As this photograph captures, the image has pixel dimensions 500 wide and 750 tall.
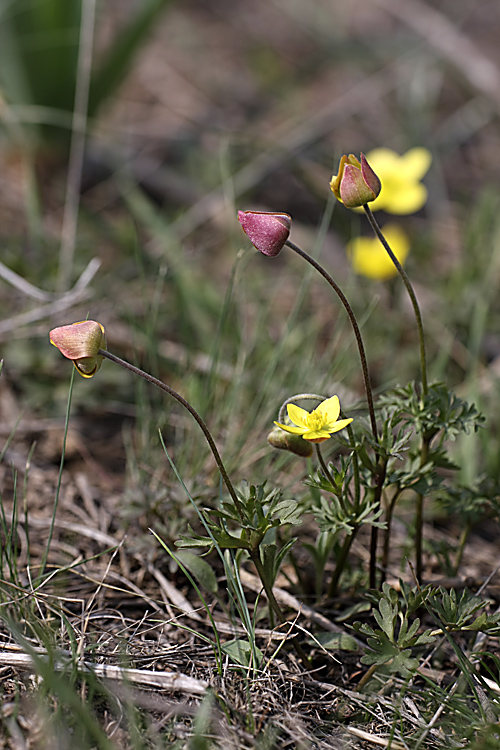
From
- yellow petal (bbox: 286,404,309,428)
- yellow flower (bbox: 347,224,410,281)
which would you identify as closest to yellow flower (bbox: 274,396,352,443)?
yellow petal (bbox: 286,404,309,428)

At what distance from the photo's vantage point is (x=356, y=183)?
109 centimetres

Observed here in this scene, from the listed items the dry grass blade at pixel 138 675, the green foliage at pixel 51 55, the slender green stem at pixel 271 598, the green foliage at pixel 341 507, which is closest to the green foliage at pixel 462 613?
the green foliage at pixel 341 507

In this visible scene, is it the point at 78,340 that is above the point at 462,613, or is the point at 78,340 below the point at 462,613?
above

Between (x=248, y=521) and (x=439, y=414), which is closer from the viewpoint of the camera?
(x=248, y=521)

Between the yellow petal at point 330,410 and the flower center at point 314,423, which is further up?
the yellow petal at point 330,410

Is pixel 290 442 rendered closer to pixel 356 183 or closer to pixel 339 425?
pixel 339 425

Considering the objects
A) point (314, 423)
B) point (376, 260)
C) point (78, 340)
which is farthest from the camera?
point (376, 260)

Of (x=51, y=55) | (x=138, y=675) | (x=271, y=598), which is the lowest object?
(x=138, y=675)

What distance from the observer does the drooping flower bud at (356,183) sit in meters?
1.09

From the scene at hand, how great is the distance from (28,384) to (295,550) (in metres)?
1.04

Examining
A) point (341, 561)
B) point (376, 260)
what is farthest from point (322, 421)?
point (376, 260)

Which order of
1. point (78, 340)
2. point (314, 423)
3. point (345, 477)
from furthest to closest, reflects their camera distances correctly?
point (345, 477) → point (314, 423) → point (78, 340)

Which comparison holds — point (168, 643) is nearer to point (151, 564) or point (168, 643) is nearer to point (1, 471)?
point (151, 564)

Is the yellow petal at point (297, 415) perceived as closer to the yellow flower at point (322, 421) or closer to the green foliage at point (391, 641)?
the yellow flower at point (322, 421)
